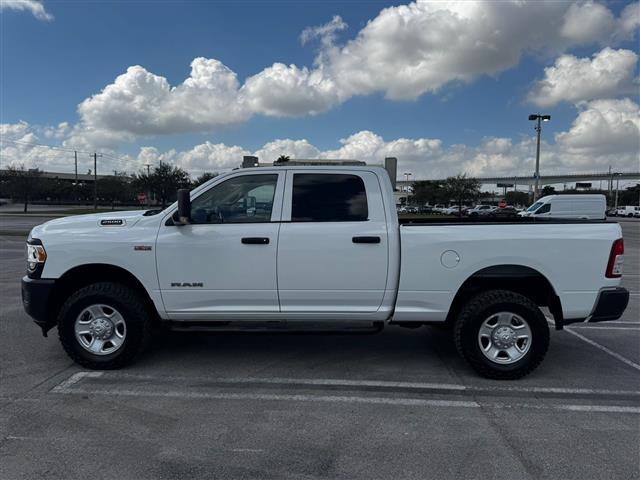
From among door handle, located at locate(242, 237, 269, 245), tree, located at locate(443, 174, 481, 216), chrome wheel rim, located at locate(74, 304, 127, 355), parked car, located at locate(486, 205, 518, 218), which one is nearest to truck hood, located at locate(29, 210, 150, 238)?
chrome wheel rim, located at locate(74, 304, 127, 355)

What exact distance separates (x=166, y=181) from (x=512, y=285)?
60.0 m

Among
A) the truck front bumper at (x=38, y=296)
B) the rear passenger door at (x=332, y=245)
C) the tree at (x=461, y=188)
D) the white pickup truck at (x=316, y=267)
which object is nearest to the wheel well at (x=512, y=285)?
the white pickup truck at (x=316, y=267)

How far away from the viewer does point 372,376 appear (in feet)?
14.4

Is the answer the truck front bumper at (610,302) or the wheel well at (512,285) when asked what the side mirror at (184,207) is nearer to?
the wheel well at (512,285)

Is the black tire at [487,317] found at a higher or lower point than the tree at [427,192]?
lower

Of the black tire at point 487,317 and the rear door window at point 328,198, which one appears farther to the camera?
the rear door window at point 328,198

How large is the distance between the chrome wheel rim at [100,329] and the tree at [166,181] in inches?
2205

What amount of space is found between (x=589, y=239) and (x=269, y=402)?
328 centimetres

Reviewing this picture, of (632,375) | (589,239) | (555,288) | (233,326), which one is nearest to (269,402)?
(233,326)

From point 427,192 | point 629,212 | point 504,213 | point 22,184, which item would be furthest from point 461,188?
point 22,184

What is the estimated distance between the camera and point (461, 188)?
221ft

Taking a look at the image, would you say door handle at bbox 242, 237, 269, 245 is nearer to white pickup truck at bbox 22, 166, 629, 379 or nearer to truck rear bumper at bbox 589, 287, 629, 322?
white pickup truck at bbox 22, 166, 629, 379

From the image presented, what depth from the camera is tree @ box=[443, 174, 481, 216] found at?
6731 cm

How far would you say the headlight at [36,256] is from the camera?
433cm
